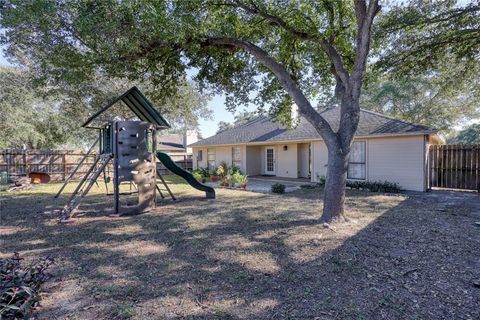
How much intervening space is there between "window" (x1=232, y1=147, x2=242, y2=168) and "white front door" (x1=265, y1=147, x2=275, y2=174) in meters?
1.84

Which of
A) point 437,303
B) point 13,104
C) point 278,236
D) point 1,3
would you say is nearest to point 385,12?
point 278,236

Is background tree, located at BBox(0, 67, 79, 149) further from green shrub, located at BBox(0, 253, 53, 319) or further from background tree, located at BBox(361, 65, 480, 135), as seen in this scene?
background tree, located at BBox(361, 65, 480, 135)

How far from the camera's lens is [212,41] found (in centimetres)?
708

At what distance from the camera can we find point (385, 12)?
912 centimetres

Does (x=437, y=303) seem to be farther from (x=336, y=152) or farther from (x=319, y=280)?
(x=336, y=152)

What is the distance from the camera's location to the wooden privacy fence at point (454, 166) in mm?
10914

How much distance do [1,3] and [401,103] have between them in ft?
93.8

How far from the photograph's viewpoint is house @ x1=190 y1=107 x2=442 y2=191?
10785 millimetres

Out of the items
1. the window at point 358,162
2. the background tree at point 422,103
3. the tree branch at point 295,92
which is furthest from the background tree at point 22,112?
the background tree at point 422,103

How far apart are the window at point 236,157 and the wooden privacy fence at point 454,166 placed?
426 inches

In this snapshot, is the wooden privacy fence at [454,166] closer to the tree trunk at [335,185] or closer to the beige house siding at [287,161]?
the beige house siding at [287,161]

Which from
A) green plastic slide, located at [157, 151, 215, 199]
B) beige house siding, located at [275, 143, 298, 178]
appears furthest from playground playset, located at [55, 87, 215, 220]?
beige house siding, located at [275, 143, 298, 178]

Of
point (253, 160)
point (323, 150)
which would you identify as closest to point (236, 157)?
point (253, 160)

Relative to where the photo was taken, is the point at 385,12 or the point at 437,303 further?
the point at 385,12
